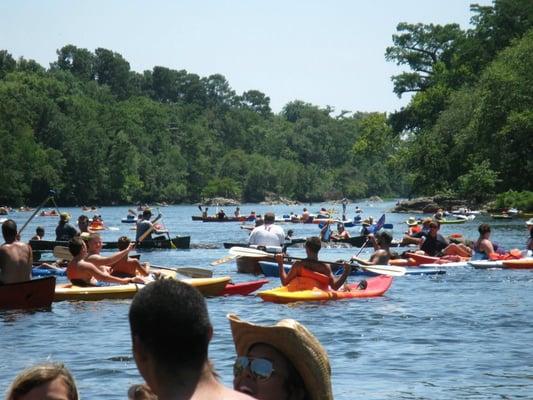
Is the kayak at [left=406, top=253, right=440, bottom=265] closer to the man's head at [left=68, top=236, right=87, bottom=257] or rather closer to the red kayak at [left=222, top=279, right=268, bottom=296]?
the red kayak at [left=222, top=279, right=268, bottom=296]

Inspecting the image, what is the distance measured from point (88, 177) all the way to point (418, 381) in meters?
105

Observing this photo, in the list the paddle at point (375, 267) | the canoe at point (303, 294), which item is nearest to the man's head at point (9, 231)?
the canoe at point (303, 294)

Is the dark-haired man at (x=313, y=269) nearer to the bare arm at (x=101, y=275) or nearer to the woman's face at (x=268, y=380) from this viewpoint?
the bare arm at (x=101, y=275)

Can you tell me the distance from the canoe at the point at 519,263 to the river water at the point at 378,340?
194cm

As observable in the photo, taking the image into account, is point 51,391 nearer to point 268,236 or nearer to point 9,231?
point 9,231

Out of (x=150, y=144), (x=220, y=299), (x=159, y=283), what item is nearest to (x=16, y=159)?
(x=150, y=144)

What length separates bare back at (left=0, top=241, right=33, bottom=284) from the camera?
1538 cm

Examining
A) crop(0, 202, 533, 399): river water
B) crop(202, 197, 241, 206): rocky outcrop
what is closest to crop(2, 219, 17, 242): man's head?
crop(0, 202, 533, 399): river water

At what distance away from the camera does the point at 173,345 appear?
304 cm

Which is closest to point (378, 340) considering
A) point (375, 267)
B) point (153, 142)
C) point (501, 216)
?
point (375, 267)

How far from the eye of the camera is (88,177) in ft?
376

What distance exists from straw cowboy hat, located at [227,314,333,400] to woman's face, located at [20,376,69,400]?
62cm

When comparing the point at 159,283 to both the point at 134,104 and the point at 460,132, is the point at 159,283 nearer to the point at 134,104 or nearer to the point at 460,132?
the point at 460,132

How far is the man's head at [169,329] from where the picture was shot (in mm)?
3037
